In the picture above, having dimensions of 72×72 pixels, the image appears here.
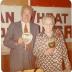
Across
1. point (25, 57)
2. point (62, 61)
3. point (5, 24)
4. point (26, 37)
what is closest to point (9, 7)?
point (5, 24)

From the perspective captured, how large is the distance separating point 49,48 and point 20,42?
196 millimetres

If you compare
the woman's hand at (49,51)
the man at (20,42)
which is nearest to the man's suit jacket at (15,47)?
the man at (20,42)

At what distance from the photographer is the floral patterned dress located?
4.84 ft

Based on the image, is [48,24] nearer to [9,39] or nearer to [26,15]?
[26,15]

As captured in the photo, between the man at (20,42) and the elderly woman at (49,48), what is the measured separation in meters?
0.05

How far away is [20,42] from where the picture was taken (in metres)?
1.43

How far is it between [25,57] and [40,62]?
11 cm

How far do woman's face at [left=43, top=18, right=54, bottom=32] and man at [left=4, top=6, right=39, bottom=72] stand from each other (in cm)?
7

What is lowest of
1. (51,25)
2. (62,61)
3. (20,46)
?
(62,61)

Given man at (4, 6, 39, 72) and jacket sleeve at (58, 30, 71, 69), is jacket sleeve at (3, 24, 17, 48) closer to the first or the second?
man at (4, 6, 39, 72)

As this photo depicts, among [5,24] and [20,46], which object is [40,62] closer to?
[20,46]

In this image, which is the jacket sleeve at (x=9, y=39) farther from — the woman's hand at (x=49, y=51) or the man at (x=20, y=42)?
the woman's hand at (x=49, y=51)

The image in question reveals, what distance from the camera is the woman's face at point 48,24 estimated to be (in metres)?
1.47

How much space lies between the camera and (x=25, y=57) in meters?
1.44
